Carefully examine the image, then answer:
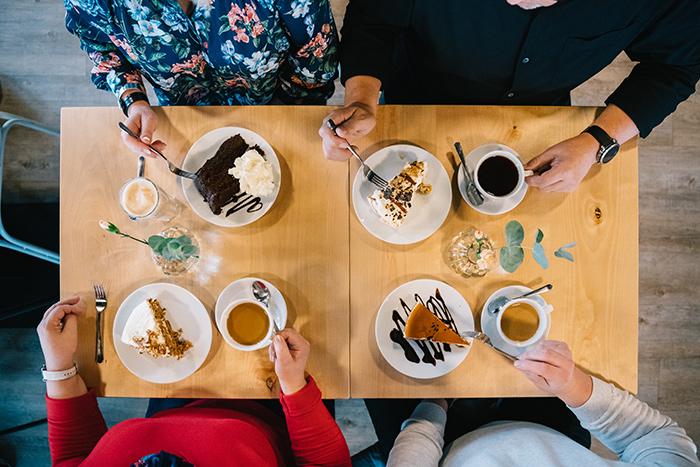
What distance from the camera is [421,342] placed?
4.49ft

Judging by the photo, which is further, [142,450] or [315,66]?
[315,66]

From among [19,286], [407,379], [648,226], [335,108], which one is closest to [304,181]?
[335,108]

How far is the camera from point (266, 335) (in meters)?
1.34

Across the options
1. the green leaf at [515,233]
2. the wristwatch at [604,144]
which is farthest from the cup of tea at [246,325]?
the wristwatch at [604,144]

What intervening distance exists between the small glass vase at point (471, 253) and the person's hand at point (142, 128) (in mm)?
907

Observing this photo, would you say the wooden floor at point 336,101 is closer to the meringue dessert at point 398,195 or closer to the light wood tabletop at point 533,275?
the light wood tabletop at point 533,275

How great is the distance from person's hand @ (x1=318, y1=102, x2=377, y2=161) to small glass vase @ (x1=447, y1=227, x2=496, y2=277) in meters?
0.41

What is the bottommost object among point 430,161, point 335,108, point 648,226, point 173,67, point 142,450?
point 142,450

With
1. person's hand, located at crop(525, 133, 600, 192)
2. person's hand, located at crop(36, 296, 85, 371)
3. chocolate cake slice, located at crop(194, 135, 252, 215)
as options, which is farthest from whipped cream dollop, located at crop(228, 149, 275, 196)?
person's hand, located at crop(525, 133, 600, 192)

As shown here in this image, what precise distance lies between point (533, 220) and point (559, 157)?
0.20 metres

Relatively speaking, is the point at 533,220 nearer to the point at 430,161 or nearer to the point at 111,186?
the point at 430,161

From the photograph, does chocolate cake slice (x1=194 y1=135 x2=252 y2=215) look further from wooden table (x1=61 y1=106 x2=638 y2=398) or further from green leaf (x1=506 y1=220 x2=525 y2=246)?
green leaf (x1=506 y1=220 x2=525 y2=246)

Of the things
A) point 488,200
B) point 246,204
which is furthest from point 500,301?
point 246,204

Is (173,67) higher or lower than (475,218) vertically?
higher
